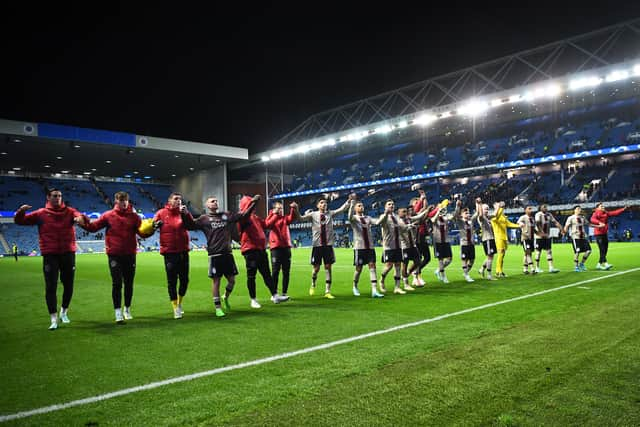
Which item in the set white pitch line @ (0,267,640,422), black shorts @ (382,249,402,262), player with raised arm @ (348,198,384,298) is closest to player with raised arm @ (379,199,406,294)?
black shorts @ (382,249,402,262)

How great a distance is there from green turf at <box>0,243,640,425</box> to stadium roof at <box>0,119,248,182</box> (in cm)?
4111

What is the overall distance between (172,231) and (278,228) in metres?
2.46

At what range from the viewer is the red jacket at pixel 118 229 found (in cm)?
766

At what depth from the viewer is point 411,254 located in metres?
11.0

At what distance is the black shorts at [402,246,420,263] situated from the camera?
10.8 metres

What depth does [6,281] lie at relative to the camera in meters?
16.8

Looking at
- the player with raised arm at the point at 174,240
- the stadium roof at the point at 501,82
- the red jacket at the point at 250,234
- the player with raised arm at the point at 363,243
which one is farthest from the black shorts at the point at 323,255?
the stadium roof at the point at 501,82

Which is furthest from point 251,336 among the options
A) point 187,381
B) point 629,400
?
point 629,400

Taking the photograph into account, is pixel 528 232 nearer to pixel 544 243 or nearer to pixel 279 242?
pixel 544 243

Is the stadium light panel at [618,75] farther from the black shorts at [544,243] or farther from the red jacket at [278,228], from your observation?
the red jacket at [278,228]

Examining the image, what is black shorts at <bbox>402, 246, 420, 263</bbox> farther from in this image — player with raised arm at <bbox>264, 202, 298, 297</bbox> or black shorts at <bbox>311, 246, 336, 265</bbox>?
player with raised arm at <bbox>264, 202, 298, 297</bbox>

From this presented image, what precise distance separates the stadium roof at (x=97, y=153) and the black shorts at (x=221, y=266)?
141 feet

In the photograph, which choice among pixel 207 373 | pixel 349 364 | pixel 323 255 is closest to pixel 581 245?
pixel 323 255

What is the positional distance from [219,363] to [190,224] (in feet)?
11.6
